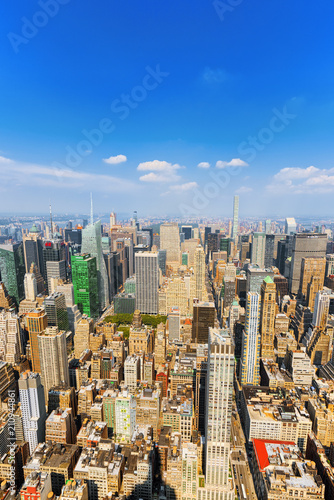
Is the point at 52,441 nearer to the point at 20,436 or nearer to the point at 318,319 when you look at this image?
the point at 20,436

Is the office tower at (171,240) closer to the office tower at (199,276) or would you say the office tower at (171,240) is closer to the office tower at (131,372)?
the office tower at (199,276)

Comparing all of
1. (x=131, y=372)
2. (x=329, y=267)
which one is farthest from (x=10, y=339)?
(x=329, y=267)

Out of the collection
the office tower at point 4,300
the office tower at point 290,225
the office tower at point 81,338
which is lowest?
the office tower at point 81,338

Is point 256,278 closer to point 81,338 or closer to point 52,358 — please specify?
point 81,338

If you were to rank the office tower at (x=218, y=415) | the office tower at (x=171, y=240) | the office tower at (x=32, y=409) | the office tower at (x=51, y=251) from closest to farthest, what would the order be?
1. the office tower at (x=218, y=415)
2. the office tower at (x=32, y=409)
3. the office tower at (x=51, y=251)
4. the office tower at (x=171, y=240)

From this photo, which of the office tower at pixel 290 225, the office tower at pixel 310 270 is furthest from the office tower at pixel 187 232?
the office tower at pixel 310 270
